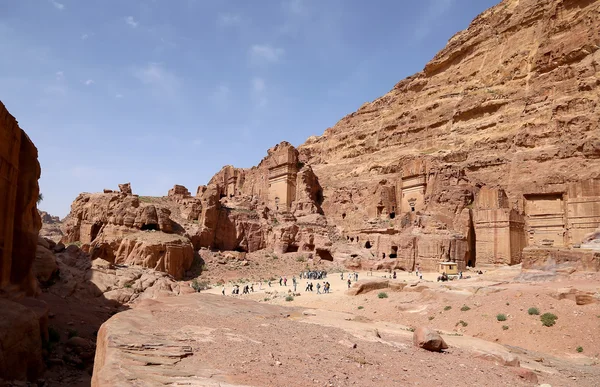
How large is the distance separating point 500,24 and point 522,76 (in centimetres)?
1158

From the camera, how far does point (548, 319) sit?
50.6 ft

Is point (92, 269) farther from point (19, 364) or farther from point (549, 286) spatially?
point (549, 286)

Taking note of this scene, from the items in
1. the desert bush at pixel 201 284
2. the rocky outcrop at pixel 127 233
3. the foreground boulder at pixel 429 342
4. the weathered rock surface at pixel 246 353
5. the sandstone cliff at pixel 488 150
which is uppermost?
the sandstone cliff at pixel 488 150

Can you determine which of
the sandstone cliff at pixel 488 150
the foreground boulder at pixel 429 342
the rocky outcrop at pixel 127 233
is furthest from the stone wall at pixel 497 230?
the foreground boulder at pixel 429 342

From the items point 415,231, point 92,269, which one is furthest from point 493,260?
point 92,269

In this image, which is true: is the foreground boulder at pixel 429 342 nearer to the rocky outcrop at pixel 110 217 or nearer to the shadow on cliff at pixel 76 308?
the shadow on cliff at pixel 76 308

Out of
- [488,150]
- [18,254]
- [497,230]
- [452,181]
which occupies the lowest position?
[18,254]

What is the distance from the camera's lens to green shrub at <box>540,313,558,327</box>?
15328 millimetres

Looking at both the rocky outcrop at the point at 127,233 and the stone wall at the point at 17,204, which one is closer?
the stone wall at the point at 17,204

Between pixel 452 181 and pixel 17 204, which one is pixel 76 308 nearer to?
pixel 17 204

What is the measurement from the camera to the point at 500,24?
57.8m

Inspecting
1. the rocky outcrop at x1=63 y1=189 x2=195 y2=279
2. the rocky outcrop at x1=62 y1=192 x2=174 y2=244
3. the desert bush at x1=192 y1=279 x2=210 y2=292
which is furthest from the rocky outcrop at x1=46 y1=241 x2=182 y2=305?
the rocky outcrop at x1=62 y1=192 x2=174 y2=244

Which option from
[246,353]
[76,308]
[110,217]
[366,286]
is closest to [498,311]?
[366,286]

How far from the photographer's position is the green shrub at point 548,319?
1533 cm
